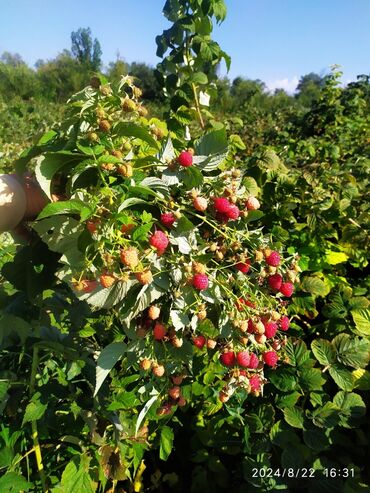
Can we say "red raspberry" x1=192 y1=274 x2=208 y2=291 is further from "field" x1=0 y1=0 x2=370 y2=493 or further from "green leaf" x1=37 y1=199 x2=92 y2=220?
"green leaf" x1=37 y1=199 x2=92 y2=220

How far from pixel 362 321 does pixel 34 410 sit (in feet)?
2.99

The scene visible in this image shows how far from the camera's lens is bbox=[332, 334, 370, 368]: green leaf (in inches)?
44.7

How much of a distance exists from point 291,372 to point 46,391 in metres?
0.65

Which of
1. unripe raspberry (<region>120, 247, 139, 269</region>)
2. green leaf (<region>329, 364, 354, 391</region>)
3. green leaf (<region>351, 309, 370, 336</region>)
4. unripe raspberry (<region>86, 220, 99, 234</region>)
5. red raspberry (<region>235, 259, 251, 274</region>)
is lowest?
green leaf (<region>329, 364, 354, 391</region>)

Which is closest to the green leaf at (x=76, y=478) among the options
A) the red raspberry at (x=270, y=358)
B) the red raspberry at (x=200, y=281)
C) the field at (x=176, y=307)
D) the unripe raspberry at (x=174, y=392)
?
the field at (x=176, y=307)

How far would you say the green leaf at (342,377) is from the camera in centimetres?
114

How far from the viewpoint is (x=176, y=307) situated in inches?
28.3

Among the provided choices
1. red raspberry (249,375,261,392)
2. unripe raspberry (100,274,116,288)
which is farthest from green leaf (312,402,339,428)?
unripe raspberry (100,274,116,288)

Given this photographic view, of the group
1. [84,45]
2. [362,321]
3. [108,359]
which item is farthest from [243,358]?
[84,45]

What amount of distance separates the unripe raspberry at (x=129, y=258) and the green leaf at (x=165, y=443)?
0.73 m

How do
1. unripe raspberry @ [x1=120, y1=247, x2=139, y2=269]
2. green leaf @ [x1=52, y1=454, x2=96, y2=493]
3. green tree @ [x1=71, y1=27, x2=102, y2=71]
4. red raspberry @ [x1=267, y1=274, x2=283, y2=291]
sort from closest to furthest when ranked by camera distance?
1. unripe raspberry @ [x1=120, y1=247, x2=139, y2=269]
2. red raspberry @ [x1=267, y1=274, x2=283, y2=291]
3. green leaf @ [x1=52, y1=454, x2=96, y2=493]
4. green tree @ [x1=71, y1=27, x2=102, y2=71]

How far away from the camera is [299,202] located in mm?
1421

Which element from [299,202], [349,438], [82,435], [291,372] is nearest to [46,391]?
[82,435]

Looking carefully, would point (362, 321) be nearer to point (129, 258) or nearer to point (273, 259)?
point (273, 259)
